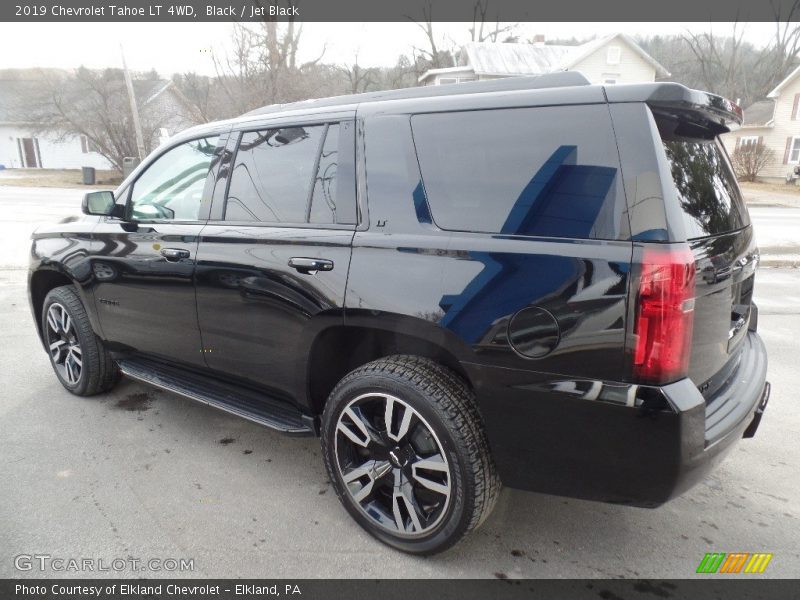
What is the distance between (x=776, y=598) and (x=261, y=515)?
225 cm

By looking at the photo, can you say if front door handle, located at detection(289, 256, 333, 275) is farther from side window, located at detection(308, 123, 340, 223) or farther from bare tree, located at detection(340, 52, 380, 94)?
bare tree, located at detection(340, 52, 380, 94)

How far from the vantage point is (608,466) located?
1991 millimetres

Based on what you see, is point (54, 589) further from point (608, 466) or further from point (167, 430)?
point (608, 466)

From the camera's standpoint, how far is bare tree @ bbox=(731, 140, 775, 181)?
31.4 metres

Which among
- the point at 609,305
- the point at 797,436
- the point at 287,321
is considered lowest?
the point at 797,436

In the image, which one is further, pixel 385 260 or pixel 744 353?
pixel 744 353

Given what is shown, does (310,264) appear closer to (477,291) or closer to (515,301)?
(477,291)

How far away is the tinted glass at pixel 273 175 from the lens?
109 inches

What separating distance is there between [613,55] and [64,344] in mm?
36312

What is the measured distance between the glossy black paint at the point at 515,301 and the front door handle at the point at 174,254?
0.20 feet

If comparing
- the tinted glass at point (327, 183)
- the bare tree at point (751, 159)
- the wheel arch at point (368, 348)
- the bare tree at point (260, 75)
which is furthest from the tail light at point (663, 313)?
the bare tree at point (751, 159)

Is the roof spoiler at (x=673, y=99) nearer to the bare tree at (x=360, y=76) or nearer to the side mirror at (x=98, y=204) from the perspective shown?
the side mirror at (x=98, y=204)

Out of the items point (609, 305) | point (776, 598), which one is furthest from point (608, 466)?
point (776, 598)

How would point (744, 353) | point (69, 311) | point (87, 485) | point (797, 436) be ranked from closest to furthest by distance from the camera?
point (744, 353)
point (87, 485)
point (797, 436)
point (69, 311)
